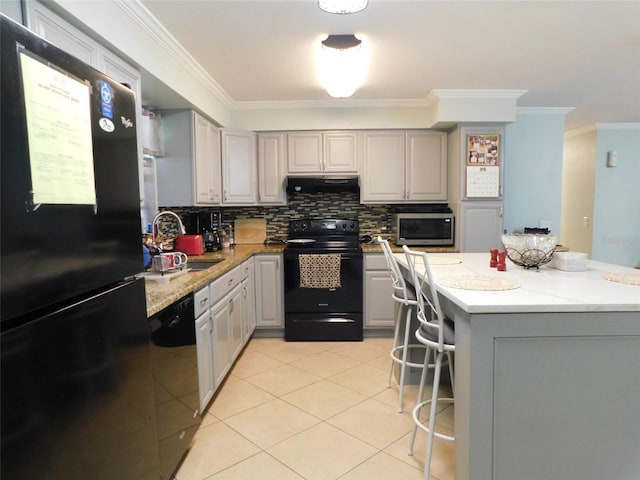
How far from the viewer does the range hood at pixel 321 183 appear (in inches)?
147

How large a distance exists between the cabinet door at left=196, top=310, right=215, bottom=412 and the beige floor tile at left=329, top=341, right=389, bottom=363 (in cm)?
130

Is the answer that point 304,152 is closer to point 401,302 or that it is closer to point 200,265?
point 200,265

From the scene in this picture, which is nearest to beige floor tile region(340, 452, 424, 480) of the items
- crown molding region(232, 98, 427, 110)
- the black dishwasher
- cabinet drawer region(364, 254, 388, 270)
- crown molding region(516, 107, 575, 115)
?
the black dishwasher

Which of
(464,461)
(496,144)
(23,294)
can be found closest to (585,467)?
(464,461)

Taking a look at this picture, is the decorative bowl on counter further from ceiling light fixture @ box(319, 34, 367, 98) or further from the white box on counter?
ceiling light fixture @ box(319, 34, 367, 98)

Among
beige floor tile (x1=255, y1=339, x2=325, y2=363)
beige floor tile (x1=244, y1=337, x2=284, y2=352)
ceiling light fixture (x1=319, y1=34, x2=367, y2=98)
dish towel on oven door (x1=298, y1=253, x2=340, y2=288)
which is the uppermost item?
ceiling light fixture (x1=319, y1=34, x2=367, y2=98)

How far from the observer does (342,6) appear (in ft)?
6.06

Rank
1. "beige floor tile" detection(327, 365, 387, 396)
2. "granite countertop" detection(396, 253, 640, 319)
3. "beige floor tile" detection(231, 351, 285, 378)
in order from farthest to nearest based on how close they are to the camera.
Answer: "beige floor tile" detection(231, 351, 285, 378) < "beige floor tile" detection(327, 365, 387, 396) < "granite countertop" detection(396, 253, 640, 319)

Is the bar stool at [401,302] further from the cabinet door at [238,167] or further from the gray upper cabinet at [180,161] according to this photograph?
the cabinet door at [238,167]

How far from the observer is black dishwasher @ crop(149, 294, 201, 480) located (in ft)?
5.03

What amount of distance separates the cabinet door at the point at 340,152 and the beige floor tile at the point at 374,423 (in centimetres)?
231

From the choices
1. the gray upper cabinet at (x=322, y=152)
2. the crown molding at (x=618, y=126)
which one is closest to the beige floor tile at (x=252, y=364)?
the gray upper cabinet at (x=322, y=152)

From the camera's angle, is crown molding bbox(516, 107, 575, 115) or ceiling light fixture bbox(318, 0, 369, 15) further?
crown molding bbox(516, 107, 575, 115)

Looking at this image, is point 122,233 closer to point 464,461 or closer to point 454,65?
point 464,461
